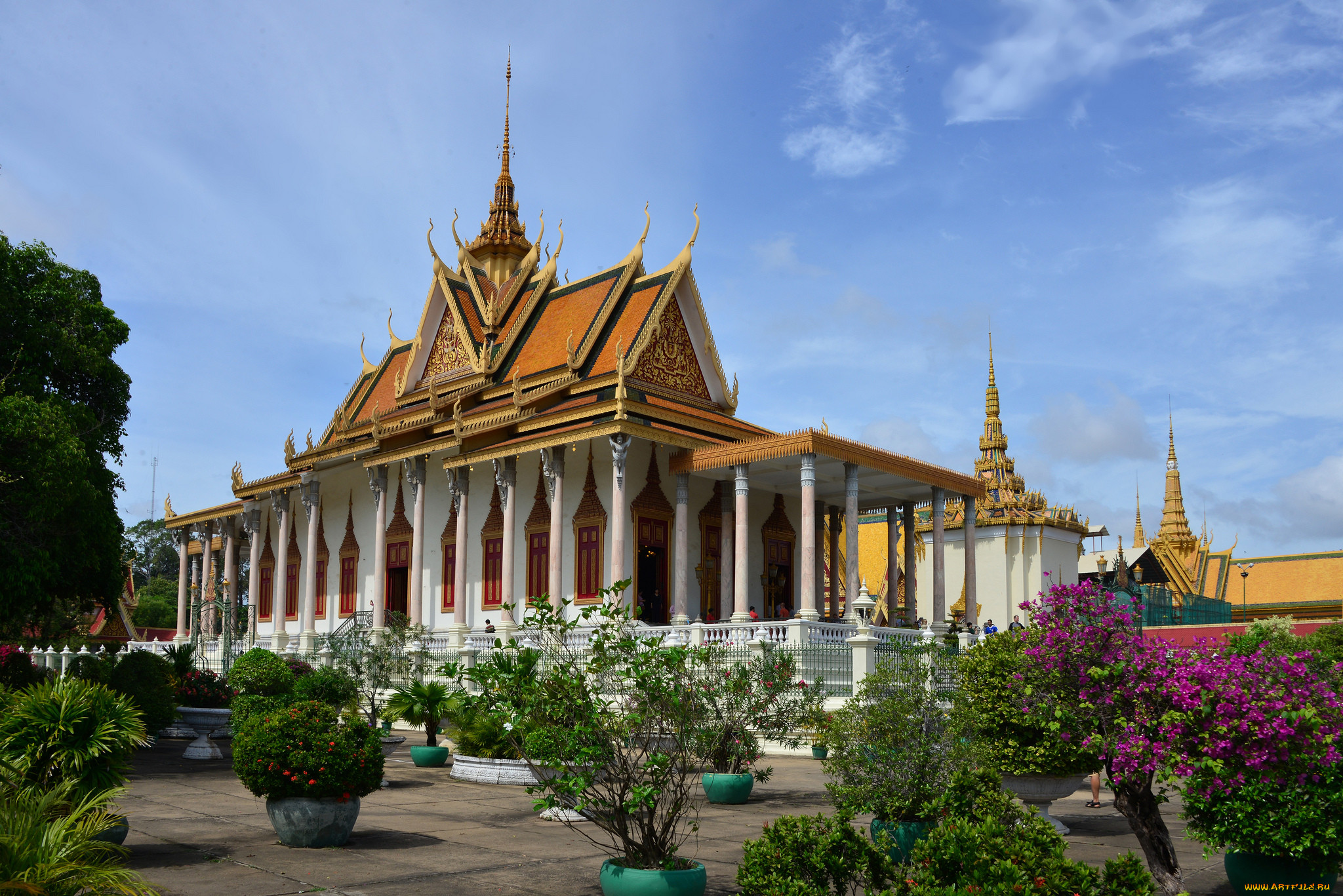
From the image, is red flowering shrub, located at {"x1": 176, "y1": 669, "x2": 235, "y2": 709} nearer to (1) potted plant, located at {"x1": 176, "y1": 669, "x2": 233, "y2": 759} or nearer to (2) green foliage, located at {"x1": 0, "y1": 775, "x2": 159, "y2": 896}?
(1) potted plant, located at {"x1": 176, "y1": 669, "x2": 233, "y2": 759}

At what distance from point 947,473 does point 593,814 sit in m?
18.7

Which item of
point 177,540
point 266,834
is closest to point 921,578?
point 177,540

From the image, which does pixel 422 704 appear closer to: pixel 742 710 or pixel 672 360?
pixel 742 710

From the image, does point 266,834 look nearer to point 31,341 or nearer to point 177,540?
point 31,341

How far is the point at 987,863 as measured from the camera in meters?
5.05

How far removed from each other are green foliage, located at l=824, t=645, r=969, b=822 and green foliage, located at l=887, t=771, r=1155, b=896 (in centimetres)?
159

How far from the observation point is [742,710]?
10.6m

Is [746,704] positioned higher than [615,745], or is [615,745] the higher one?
[615,745]

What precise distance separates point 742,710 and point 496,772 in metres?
3.62

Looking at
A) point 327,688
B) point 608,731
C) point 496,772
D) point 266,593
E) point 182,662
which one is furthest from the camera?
point 266,593

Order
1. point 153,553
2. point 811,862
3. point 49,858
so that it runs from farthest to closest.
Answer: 1. point 153,553
2. point 811,862
3. point 49,858

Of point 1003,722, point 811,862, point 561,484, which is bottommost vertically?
point 811,862

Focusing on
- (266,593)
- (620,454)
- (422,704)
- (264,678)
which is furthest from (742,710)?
(266,593)

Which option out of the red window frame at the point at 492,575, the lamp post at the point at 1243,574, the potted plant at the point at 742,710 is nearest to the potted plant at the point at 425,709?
the potted plant at the point at 742,710
